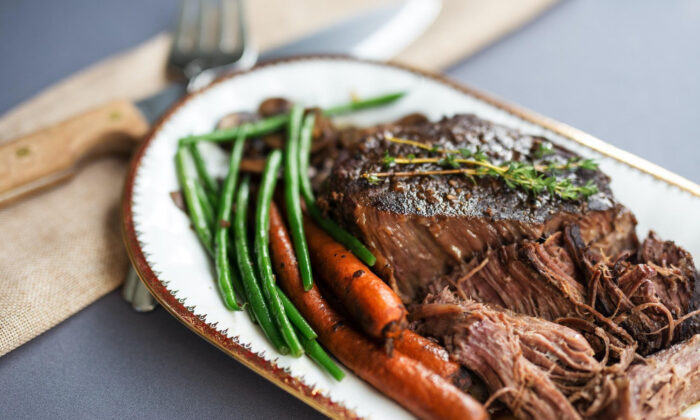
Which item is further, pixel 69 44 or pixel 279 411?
pixel 69 44

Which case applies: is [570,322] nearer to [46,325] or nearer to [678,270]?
[678,270]

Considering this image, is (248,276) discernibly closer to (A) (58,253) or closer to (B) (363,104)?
(A) (58,253)

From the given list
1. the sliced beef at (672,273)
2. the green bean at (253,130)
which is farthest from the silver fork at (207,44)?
the sliced beef at (672,273)

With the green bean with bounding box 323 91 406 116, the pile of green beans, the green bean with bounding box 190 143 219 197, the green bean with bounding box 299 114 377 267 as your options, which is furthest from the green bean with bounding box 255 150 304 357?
the green bean with bounding box 323 91 406 116

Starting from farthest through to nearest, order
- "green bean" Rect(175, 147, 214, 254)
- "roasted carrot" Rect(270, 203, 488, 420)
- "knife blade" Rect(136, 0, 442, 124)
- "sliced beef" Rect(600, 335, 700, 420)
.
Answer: "knife blade" Rect(136, 0, 442, 124) → "green bean" Rect(175, 147, 214, 254) → "roasted carrot" Rect(270, 203, 488, 420) → "sliced beef" Rect(600, 335, 700, 420)

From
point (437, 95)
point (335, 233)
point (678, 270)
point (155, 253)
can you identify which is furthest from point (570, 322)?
point (155, 253)

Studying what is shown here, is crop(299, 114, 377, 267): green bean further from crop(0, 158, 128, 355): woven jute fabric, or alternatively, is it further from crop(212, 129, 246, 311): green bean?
crop(0, 158, 128, 355): woven jute fabric
